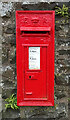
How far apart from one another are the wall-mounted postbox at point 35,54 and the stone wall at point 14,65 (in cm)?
13

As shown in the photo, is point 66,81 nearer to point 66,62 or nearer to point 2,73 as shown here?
point 66,62

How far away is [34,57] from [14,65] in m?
0.38

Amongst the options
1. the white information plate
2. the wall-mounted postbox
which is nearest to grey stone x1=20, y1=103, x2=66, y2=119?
the wall-mounted postbox

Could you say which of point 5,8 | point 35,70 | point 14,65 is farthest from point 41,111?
point 5,8

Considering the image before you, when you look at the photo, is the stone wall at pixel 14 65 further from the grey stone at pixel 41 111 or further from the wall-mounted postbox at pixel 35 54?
the wall-mounted postbox at pixel 35 54

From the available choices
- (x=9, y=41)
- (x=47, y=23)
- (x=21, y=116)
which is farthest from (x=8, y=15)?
(x=21, y=116)

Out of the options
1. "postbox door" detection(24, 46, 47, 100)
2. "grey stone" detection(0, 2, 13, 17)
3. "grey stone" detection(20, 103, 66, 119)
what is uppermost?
"grey stone" detection(0, 2, 13, 17)

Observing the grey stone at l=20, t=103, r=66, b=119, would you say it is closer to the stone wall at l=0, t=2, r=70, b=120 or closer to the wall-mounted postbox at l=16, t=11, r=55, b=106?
the stone wall at l=0, t=2, r=70, b=120

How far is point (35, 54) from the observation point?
2.06 m

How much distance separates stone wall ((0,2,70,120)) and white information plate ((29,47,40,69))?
29 centimetres

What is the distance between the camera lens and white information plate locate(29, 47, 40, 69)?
205cm

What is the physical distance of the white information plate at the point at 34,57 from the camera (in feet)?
6.73

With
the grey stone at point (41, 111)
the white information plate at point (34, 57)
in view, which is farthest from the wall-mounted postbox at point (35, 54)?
the grey stone at point (41, 111)

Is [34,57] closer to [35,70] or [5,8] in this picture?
[35,70]
